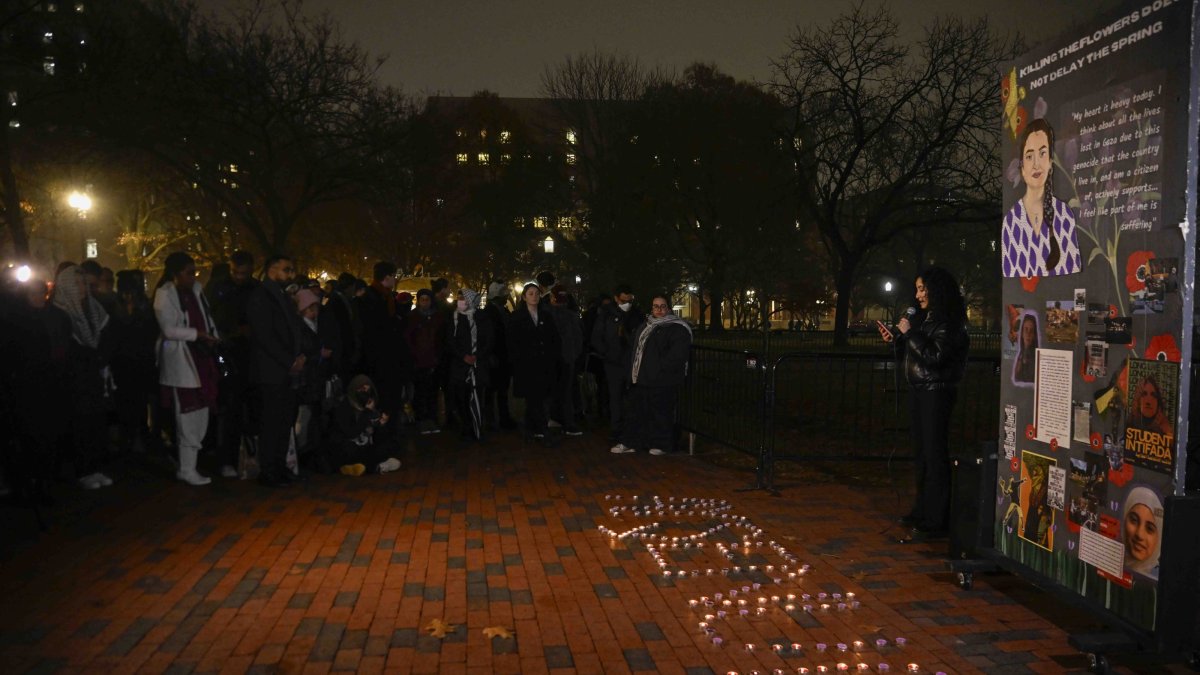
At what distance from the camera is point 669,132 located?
36062 mm

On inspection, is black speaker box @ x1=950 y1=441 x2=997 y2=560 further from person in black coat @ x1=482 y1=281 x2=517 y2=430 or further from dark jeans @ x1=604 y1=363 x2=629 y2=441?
person in black coat @ x1=482 y1=281 x2=517 y2=430

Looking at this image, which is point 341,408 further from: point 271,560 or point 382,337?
point 271,560

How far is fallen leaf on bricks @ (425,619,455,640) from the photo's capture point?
4.81 m

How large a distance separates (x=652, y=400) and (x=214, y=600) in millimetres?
6047

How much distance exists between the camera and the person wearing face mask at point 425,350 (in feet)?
41.5

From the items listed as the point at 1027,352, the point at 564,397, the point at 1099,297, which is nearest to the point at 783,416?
the point at 564,397

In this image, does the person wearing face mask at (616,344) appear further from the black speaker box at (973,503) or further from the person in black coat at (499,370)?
the black speaker box at (973,503)

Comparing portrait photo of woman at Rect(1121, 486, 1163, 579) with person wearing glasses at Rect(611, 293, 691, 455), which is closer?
portrait photo of woman at Rect(1121, 486, 1163, 579)

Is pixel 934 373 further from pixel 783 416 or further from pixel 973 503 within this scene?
pixel 783 416

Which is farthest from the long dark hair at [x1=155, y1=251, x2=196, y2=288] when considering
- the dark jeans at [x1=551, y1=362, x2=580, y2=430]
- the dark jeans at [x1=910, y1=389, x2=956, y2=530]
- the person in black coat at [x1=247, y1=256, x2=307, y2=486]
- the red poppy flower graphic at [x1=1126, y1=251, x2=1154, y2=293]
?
the red poppy flower graphic at [x1=1126, y1=251, x2=1154, y2=293]

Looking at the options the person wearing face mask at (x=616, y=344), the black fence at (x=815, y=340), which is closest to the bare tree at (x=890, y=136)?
the black fence at (x=815, y=340)

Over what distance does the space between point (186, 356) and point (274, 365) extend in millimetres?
819

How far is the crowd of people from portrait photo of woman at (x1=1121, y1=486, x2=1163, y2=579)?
20.9 ft

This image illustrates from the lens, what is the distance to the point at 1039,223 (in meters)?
4.95
